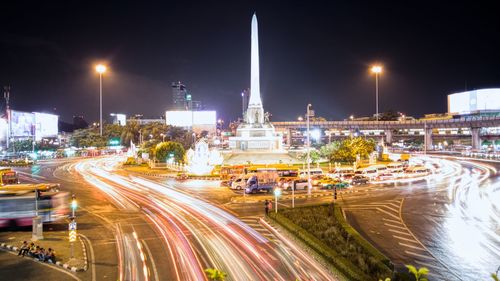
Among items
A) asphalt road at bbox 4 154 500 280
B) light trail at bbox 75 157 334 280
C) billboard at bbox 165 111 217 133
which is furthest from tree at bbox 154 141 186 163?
billboard at bbox 165 111 217 133

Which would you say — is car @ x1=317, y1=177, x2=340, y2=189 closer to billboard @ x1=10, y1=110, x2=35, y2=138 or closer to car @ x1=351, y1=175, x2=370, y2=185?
car @ x1=351, y1=175, x2=370, y2=185

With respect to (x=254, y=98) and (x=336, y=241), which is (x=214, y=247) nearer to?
(x=336, y=241)

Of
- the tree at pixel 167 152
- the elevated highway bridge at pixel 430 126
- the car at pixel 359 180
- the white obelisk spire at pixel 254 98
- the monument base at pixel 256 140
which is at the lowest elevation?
the car at pixel 359 180

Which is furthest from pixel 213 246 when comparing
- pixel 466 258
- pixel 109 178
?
pixel 109 178

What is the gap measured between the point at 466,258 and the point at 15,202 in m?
22.7

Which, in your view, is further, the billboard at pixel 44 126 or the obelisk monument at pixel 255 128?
the billboard at pixel 44 126

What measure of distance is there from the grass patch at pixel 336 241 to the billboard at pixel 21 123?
83402 millimetres

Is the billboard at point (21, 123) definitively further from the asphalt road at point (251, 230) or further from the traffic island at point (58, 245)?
the traffic island at point (58, 245)

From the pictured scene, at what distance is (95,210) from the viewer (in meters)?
25.2

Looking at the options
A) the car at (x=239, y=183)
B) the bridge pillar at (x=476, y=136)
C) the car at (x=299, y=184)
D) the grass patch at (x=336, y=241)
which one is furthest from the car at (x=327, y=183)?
the bridge pillar at (x=476, y=136)

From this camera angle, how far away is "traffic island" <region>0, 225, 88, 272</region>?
49.4ft

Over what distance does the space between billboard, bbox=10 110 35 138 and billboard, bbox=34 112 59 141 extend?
180 cm

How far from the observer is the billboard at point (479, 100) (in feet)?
357

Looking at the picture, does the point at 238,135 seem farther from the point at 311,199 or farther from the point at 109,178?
the point at 311,199
